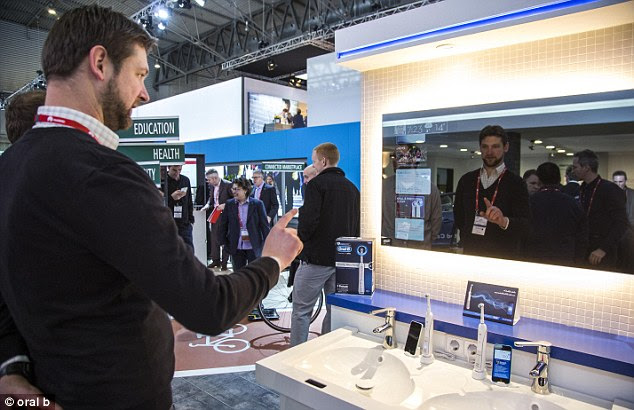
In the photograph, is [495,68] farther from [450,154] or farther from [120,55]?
[120,55]

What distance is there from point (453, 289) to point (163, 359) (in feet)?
4.69

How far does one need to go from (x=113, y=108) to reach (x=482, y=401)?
1.52 meters

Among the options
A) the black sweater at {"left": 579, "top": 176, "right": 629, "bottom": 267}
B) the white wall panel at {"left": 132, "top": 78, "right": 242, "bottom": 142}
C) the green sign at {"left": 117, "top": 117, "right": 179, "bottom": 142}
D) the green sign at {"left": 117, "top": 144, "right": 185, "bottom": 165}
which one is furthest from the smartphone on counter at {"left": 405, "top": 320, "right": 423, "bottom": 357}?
the white wall panel at {"left": 132, "top": 78, "right": 242, "bottom": 142}

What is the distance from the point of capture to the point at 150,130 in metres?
3.21

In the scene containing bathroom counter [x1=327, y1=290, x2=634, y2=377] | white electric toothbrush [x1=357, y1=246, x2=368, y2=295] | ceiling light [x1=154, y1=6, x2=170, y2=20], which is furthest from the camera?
ceiling light [x1=154, y1=6, x2=170, y2=20]

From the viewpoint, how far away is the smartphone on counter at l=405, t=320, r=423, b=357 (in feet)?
5.68

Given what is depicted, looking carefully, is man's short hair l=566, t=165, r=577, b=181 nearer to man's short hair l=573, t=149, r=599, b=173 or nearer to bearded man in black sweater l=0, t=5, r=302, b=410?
man's short hair l=573, t=149, r=599, b=173

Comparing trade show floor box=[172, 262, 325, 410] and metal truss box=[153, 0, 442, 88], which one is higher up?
metal truss box=[153, 0, 442, 88]

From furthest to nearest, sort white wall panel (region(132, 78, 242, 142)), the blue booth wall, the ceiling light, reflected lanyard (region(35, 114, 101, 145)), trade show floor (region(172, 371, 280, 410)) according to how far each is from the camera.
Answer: white wall panel (region(132, 78, 242, 142)) < the ceiling light < the blue booth wall < trade show floor (region(172, 371, 280, 410)) < reflected lanyard (region(35, 114, 101, 145))

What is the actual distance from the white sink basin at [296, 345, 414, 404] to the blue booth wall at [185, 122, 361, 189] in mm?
3642

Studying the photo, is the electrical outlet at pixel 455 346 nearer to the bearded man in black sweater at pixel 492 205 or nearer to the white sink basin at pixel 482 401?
the white sink basin at pixel 482 401

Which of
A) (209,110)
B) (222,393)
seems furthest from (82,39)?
(209,110)

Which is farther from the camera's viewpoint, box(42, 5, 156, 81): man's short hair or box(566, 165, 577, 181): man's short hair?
box(566, 165, 577, 181): man's short hair

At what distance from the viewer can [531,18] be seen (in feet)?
4.84
